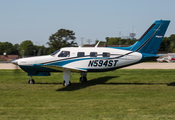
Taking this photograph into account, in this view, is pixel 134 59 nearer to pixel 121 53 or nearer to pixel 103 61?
pixel 121 53

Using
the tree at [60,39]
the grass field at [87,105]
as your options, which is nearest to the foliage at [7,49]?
the tree at [60,39]

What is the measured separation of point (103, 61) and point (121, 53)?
4.37 ft

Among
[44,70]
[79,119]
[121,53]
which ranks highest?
[121,53]

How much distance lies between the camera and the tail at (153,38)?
46.8 ft

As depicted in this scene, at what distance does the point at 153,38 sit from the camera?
14406 mm

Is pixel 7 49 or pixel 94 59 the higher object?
pixel 7 49

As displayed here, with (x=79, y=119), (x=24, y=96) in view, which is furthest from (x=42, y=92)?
(x=79, y=119)

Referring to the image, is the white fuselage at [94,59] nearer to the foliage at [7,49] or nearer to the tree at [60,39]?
the tree at [60,39]

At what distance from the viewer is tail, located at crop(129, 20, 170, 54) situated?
14.3 meters

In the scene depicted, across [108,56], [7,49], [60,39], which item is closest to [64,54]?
[108,56]

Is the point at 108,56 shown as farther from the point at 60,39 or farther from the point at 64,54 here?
the point at 60,39

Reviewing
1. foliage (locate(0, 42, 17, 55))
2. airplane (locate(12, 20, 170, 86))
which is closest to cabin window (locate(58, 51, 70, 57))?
airplane (locate(12, 20, 170, 86))

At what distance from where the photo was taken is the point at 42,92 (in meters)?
12.5

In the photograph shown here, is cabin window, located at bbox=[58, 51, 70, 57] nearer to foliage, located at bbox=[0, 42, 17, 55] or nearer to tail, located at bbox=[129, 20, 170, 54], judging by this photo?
tail, located at bbox=[129, 20, 170, 54]
